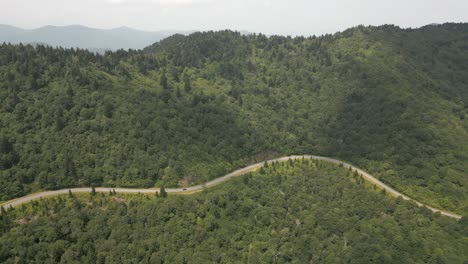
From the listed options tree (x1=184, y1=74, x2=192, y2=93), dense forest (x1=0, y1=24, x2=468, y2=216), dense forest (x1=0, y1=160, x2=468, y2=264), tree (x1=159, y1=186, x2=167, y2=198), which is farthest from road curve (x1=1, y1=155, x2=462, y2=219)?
tree (x1=184, y1=74, x2=192, y2=93)

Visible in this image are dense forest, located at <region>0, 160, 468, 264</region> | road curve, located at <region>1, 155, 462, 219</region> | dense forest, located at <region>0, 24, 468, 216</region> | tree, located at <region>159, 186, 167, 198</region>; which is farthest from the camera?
dense forest, located at <region>0, 24, 468, 216</region>

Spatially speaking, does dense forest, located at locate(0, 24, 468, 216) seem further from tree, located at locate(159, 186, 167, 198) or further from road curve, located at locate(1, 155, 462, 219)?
tree, located at locate(159, 186, 167, 198)

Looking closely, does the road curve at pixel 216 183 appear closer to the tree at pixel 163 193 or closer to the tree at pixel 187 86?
the tree at pixel 163 193

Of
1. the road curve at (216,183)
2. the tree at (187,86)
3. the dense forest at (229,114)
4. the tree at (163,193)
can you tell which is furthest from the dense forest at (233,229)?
the tree at (187,86)

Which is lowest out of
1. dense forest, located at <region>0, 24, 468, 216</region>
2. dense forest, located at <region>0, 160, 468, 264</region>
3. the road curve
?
dense forest, located at <region>0, 160, 468, 264</region>

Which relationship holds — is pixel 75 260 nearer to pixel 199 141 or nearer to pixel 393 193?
pixel 199 141

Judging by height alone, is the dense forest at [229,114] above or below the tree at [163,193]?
above

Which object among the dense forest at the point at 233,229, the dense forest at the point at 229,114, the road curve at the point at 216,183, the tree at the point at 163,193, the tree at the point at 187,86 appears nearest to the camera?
the dense forest at the point at 233,229

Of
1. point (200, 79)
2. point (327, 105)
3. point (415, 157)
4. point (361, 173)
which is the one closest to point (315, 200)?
point (361, 173)
